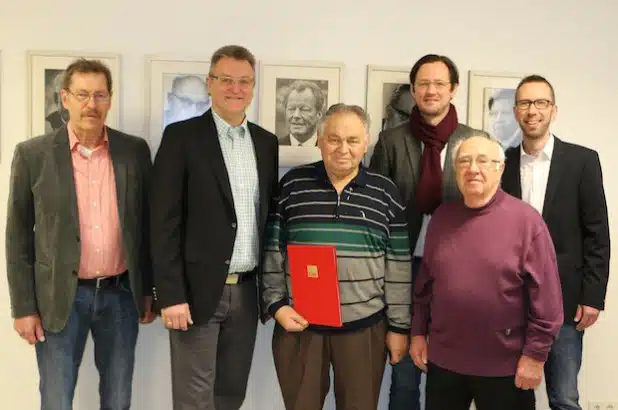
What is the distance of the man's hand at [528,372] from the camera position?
1738 millimetres

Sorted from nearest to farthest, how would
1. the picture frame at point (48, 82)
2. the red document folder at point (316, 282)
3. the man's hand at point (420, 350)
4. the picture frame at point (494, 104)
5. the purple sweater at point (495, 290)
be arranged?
the purple sweater at point (495, 290)
the red document folder at point (316, 282)
the man's hand at point (420, 350)
the picture frame at point (48, 82)
the picture frame at point (494, 104)

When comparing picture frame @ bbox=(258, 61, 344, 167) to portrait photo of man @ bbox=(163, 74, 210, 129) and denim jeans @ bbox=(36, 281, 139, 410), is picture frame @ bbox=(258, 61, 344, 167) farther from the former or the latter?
denim jeans @ bbox=(36, 281, 139, 410)

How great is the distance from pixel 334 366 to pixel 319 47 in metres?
1.57

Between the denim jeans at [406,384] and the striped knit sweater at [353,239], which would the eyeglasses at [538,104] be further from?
the denim jeans at [406,384]

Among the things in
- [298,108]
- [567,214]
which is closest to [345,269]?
[567,214]

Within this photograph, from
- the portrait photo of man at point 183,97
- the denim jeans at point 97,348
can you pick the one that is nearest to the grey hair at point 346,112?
the portrait photo of man at point 183,97

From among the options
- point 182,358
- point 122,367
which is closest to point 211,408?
point 182,358

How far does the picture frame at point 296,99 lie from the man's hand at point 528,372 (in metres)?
1.39

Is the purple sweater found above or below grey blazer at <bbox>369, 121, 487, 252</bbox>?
below

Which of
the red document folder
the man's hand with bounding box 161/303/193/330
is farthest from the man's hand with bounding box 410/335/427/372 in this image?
the man's hand with bounding box 161/303/193/330

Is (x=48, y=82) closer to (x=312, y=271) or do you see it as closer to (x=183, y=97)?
(x=183, y=97)

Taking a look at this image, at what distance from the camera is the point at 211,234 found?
1.92m

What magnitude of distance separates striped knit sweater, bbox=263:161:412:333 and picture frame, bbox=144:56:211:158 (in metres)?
0.86

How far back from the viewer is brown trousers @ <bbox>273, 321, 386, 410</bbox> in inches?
75.1
